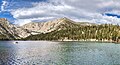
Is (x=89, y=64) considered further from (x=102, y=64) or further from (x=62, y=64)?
(x=62, y=64)

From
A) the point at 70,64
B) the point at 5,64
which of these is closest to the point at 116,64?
the point at 70,64

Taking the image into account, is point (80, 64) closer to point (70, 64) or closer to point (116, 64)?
point (70, 64)

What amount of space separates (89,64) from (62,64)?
9156 mm

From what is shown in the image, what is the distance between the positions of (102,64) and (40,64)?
2112cm

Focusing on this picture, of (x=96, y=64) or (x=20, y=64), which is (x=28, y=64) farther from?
(x=96, y=64)

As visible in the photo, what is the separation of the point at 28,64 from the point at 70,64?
14.5 m

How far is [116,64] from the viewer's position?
238 ft

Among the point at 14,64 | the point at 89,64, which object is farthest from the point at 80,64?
the point at 14,64

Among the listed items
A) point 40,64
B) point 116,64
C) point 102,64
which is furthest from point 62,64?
point 116,64

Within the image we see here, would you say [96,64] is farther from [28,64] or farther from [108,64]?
[28,64]

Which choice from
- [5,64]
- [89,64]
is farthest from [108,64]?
[5,64]

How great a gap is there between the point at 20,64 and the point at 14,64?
2.16m

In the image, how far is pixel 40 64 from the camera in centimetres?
7344

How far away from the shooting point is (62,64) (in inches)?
2881
